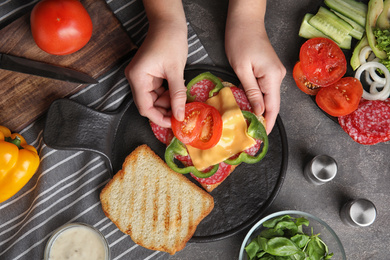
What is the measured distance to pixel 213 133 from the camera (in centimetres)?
259

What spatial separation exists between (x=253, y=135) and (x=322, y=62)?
2.83 ft

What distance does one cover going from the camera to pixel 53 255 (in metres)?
2.75

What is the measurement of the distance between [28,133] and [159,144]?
1034mm

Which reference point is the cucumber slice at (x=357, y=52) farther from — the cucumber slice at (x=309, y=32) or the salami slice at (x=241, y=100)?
the salami slice at (x=241, y=100)

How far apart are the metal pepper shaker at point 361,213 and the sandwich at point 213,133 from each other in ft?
2.94

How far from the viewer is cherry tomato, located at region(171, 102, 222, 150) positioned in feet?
8.65

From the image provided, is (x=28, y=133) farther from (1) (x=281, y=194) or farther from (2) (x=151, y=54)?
(1) (x=281, y=194)

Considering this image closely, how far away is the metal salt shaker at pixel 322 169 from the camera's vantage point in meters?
3.01

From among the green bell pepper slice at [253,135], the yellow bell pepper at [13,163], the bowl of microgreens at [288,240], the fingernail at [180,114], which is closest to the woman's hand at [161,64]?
the fingernail at [180,114]

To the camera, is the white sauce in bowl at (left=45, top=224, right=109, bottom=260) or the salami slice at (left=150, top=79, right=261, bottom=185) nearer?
the white sauce in bowl at (left=45, top=224, right=109, bottom=260)

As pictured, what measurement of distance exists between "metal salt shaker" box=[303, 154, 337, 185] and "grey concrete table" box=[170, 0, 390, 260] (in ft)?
0.48

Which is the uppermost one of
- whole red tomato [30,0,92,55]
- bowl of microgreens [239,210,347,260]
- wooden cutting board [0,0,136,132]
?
whole red tomato [30,0,92,55]

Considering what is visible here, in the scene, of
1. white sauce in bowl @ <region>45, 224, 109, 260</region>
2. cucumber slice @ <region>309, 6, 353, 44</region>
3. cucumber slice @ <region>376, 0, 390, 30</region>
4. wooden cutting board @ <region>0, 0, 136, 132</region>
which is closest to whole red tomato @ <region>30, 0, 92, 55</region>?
wooden cutting board @ <region>0, 0, 136, 132</region>

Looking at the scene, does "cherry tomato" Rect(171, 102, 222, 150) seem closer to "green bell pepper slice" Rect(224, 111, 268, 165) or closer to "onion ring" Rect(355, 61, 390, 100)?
"green bell pepper slice" Rect(224, 111, 268, 165)
